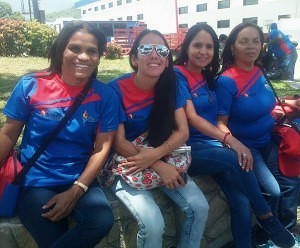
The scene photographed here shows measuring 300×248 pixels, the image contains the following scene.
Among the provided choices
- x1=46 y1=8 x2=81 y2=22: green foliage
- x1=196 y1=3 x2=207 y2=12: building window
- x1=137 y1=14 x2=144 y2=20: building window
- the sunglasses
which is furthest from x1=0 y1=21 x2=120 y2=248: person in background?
x1=46 y1=8 x2=81 y2=22: green foliage

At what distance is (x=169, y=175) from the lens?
2334 millimetres

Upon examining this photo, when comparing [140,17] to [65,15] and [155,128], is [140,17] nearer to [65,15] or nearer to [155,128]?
[155,128]

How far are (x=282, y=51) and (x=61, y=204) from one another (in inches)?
292

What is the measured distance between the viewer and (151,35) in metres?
2.49

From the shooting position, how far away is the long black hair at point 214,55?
2.88 metres

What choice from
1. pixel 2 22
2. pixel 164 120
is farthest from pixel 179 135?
pixel 2 22

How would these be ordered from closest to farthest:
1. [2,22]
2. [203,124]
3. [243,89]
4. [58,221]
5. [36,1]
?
[58,221] < [203,124] < [243,89] < [2,22] < [36,1]

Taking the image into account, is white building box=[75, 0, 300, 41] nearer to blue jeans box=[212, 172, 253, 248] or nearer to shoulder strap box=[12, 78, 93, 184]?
blue jeans box=[212, 172, 253, 248]

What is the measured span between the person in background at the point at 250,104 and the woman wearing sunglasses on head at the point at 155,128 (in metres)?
0.57

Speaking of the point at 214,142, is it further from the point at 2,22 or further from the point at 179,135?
the point at 2,22

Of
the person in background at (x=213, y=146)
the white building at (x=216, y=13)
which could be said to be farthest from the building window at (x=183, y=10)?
the person in background at (x=213, y=146)

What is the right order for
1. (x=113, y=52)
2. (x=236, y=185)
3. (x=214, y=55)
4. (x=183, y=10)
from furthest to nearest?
(x=183, y=10)
(x=113, y=52)
(x=214, y=55)
(x=236, y=185)

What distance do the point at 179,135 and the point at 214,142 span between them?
0.48 metres

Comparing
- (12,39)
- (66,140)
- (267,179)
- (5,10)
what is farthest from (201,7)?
(5,10)
